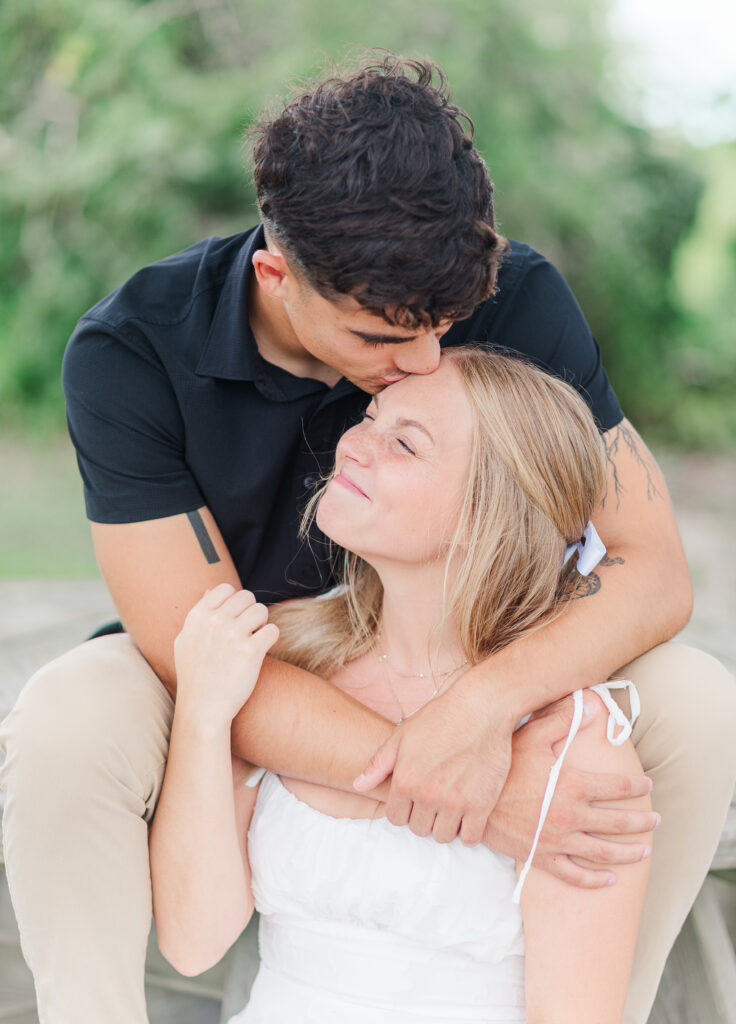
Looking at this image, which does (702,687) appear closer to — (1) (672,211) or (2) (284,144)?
Answer: (2) (284,144)

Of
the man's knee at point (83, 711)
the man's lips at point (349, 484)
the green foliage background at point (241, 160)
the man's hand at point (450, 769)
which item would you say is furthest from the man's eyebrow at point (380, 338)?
the green foliage background at point (241, 160)

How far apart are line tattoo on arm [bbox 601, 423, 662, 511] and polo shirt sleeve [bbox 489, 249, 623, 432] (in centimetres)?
2

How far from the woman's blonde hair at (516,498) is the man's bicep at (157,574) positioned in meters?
0.45

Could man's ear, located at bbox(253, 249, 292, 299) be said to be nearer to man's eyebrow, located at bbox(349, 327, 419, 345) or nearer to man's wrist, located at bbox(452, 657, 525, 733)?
man's eyebrow, located at bbox(349, 327, 419, 345)

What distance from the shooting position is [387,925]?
1.52 meters

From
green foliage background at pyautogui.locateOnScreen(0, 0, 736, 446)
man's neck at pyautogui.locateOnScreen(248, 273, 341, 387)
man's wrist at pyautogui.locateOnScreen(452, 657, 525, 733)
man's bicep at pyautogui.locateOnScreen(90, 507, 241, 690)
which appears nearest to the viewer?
man's wrist at pyautogui.locateOnScreen(452, 657, 525, 733)

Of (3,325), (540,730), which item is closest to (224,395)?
(540,730)

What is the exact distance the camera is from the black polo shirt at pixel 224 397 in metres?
1.75

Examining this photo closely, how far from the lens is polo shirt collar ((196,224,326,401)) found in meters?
1.80

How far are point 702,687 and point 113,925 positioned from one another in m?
1.01

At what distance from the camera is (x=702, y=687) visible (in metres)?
1.63

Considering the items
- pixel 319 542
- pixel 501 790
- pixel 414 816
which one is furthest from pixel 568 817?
pixel 319 542

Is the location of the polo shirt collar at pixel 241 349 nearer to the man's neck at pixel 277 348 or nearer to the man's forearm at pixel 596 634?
the man's neck at pixel 277 348

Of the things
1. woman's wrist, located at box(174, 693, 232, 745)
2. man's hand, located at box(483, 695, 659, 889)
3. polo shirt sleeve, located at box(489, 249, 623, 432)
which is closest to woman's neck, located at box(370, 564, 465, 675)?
man's hand, located at box(483, 695, 659, 889)
